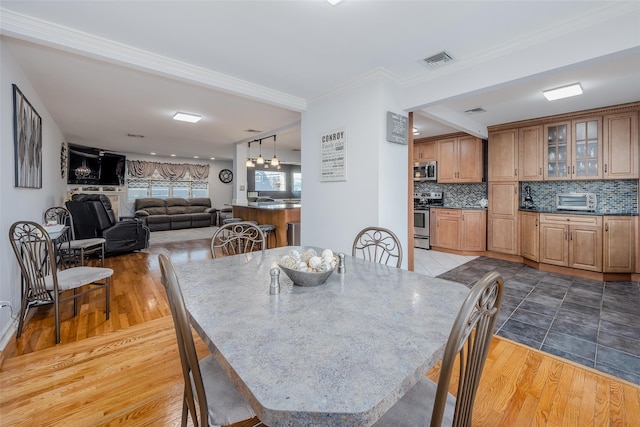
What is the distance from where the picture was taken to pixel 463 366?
2.58ft

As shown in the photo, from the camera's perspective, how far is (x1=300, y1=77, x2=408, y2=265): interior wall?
286 centimetres

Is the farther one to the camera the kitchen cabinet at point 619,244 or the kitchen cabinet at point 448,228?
the kitchen cabinet at point 448,228

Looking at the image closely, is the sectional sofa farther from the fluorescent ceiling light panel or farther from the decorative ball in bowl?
the fluorescent ceiling light panel

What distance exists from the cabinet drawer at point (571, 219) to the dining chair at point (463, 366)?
4.37 m

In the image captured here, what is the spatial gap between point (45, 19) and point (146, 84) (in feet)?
3.98

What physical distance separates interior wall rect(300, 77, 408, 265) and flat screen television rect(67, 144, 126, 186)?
22.8 feet

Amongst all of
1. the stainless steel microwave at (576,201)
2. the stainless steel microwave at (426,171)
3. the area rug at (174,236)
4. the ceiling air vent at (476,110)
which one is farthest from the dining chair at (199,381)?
the area rug at (174,236)

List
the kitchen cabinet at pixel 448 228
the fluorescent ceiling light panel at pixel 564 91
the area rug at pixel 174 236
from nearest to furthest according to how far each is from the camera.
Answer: the fluorescent ceiling light panel at pixel 564 91 → the kitchen cabinet at pixel 448 228 → the area rug at pixel 174 236

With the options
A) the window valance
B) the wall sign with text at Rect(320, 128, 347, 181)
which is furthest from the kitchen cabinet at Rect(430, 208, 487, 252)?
the window valance

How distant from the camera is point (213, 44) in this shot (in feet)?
7.61

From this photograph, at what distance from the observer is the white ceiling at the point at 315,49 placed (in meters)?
1.88

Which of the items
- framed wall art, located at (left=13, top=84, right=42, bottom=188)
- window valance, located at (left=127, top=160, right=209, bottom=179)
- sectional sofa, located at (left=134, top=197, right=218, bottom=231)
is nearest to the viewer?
framed wall art, located at (left=13, top=84, right=42, bottom=188)

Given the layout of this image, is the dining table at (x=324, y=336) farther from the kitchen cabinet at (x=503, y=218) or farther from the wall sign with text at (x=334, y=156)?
the kitchen cabinet at (x=503, y=218)

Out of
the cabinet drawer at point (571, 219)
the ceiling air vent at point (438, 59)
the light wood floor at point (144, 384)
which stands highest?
the ceiling air vent at point (438, 59)
